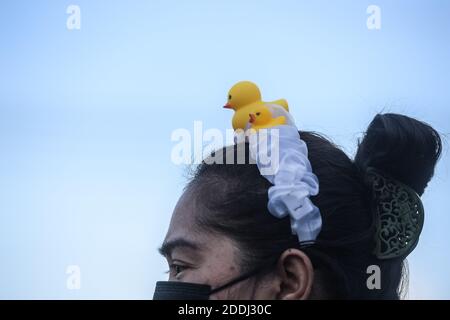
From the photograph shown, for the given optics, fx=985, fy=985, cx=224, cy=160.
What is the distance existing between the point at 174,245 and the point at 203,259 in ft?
0.50

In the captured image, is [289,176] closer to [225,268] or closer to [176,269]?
[225,268]

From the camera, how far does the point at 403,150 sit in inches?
155

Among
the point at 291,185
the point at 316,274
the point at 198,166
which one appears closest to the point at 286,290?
the point at 316,274

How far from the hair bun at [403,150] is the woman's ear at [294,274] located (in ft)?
1.80

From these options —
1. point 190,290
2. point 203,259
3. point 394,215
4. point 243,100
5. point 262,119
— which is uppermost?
point 243,100

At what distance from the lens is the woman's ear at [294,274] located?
3551 mm

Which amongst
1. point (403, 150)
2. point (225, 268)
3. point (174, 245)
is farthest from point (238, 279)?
point (403, 150)

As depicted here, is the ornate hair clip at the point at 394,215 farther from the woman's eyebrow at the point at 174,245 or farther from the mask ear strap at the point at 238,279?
the woman's eyebrow at the point at 174,245
